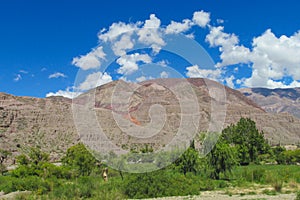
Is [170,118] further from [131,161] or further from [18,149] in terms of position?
[131,161]

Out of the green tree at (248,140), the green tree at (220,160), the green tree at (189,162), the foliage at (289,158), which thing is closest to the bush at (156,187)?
the green tree at (220,160)

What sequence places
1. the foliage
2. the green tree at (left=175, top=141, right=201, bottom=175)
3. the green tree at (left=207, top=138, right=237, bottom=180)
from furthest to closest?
the foliage → the green tree at (left=175, top=141, right=201, bottom=175) → the green tree at (left=207, top=138, right=237, bottom=180)

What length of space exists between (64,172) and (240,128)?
42.2 metres

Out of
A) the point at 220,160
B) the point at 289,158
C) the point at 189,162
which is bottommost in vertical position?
the point at 189,162

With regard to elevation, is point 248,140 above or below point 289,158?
above

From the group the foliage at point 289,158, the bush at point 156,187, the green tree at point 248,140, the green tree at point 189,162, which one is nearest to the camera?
the bush at point 156,187

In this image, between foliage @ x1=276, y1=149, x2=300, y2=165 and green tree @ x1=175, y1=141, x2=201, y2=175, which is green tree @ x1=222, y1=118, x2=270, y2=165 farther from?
green tree @ x1=175, y1=141, x2=201, y2=175

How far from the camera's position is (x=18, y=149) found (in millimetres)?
78500

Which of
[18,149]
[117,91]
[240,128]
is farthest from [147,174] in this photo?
[18,149]

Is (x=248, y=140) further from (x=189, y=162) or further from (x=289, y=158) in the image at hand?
(x=189, y=162)

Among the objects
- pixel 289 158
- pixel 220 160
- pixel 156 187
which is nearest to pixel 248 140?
pixel 289 158

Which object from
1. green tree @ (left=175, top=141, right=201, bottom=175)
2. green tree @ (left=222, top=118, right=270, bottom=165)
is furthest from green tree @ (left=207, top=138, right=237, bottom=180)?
green tree @ (left=222, top=118, right=270, bottom=165)

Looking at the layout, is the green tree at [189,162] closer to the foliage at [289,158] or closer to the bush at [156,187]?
the bush at [156,187]

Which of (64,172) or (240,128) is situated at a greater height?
(240,128)
